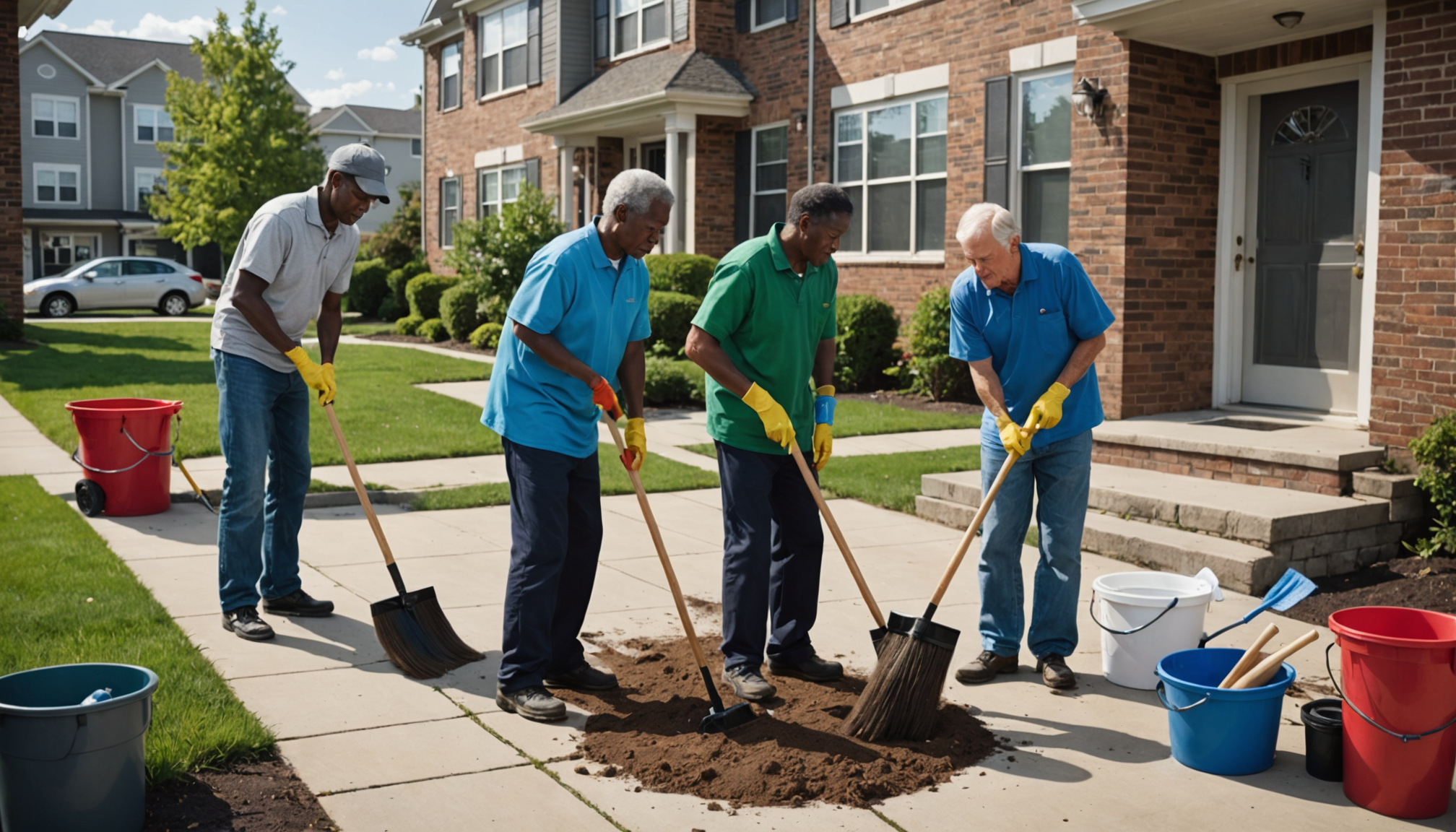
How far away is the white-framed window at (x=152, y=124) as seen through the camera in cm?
4719

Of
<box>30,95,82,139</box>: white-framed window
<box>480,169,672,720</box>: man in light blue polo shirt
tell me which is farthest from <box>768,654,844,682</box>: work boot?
<box>30,95,82,139</box>: white-framed window

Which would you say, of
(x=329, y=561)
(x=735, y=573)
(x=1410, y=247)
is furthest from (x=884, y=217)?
(x=735, y=573)

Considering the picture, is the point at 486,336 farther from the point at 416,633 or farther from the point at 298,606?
the point at 416,633

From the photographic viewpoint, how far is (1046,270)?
195 inches

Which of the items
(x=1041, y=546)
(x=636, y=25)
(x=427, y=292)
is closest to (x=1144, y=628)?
(x=1041, y=546)

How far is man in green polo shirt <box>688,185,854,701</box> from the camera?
15.1ft

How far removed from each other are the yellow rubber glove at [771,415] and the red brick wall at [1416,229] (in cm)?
505

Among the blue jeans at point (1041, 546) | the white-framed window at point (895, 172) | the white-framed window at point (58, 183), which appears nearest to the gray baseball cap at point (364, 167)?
the blue jeans at point (1041, 546)

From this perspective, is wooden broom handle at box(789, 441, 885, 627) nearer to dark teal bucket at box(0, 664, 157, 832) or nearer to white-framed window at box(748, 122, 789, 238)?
dark teal bucket at box(0, 664, 157, 832)

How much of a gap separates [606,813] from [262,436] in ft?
9.07

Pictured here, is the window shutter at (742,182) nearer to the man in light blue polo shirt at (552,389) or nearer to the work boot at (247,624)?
the work boot at (247,624)

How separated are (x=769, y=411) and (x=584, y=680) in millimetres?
A: 1299

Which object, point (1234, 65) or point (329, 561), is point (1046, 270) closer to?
point (329, 561)

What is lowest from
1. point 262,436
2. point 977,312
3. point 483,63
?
point 262,436
